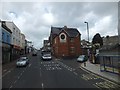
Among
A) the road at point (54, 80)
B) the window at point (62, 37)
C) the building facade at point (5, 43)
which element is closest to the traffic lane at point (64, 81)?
the road at point (54, 80)

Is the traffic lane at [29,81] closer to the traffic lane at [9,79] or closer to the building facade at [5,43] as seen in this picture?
the traffic lane at [9,79]

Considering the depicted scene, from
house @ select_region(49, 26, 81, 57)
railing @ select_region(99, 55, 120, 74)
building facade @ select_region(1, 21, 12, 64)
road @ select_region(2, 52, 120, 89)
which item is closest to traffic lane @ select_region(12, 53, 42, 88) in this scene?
road @ select_region(2, 52, 120, 89)

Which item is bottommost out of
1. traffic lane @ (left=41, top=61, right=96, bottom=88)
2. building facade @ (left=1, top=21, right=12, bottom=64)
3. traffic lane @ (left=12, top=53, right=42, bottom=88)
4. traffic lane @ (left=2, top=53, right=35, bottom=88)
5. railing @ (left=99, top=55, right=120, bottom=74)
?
traffic lane @ (left=2, top=53, right=35, bottom=88)

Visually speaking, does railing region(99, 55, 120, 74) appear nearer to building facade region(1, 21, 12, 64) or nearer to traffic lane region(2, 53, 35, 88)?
traffic lane region(2, 53, 35, 88)

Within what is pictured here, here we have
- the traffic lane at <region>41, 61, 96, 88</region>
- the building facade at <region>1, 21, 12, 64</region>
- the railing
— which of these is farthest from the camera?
the building facade at <region>1, 21, 12, 64</region>

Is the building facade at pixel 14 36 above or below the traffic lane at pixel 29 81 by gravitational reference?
above

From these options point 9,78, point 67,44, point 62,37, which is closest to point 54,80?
point 9,78

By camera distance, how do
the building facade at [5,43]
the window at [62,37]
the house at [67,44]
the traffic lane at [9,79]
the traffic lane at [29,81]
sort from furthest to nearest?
the window at [62,37] → the house at [67,44] → the building facade at [5,43] → the traffic lane at [9,79] → the traffic lane at [29,81]

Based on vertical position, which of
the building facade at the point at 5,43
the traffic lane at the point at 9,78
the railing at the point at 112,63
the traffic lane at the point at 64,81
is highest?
the building facade at the point at 5,43

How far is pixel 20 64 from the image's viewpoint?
113 feet

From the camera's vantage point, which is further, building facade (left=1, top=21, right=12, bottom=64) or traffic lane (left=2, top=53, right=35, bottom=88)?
building facade (left=1, top=21, right=12, bottom=64)

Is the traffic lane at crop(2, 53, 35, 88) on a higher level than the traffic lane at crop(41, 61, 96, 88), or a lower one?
lower

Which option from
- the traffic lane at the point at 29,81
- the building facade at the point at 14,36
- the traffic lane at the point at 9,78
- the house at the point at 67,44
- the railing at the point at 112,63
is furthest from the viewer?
the house at the point at 67,44

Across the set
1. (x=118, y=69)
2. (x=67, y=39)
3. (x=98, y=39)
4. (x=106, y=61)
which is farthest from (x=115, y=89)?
(x=98, y=39)
